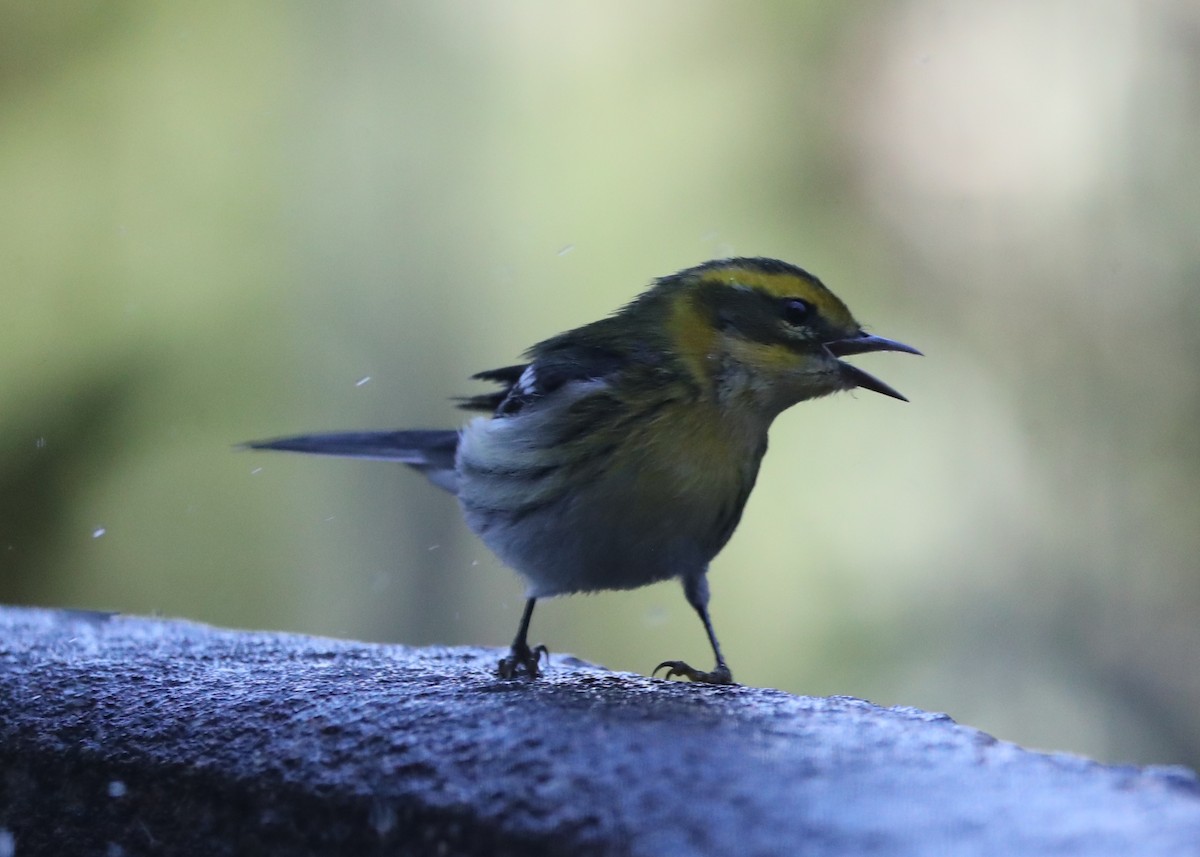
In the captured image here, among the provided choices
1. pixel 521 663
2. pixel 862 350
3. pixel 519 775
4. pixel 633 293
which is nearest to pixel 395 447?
pixel 521 663

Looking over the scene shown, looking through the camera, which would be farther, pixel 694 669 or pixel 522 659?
pixel 694 669

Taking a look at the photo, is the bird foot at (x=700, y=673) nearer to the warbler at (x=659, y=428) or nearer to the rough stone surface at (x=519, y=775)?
the warbler at (x=659, y=428)

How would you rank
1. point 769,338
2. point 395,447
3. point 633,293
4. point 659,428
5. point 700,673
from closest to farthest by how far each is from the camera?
point 659,428, point 769,338, point 700,673, point 395,447, point 633,293

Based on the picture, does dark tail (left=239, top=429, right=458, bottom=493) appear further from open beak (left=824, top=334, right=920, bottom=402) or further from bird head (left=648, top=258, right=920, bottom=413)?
open beak (left=824, top=334, right=920, bottom=402)

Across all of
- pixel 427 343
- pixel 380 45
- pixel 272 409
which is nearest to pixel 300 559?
pixel 272 409

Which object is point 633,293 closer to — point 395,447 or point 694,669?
point 395,447

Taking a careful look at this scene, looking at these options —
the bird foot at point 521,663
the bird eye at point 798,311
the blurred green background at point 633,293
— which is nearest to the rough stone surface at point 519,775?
the bird foot at point 521,663

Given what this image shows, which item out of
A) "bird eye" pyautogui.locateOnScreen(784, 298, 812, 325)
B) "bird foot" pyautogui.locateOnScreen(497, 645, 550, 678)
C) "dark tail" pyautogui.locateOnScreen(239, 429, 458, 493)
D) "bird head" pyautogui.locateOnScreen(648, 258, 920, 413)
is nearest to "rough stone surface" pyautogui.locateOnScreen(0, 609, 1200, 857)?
"bird foot" pyautogui.locateOnScreen(497, 645, 550, 678)
